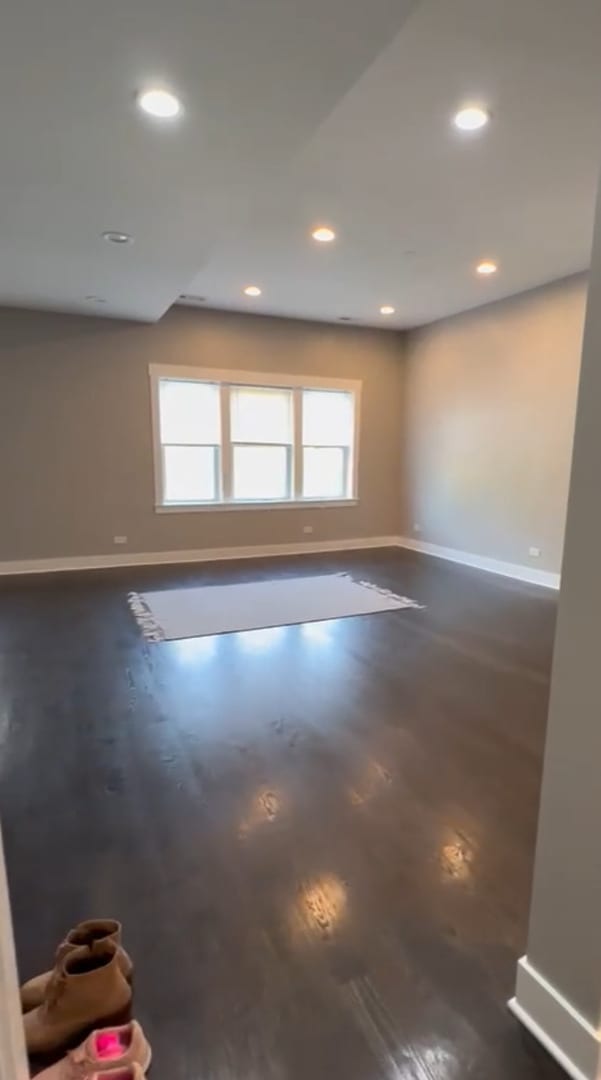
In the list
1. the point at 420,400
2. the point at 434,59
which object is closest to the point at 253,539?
the point at 420,400

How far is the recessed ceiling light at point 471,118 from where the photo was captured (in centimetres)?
273

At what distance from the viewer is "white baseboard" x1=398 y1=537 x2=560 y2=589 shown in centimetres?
584

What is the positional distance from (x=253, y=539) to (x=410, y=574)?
2085mm

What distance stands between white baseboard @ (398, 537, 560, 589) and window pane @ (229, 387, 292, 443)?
2.26m

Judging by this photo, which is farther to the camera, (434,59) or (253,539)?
(253,539)

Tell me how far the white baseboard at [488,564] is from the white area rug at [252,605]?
167cm

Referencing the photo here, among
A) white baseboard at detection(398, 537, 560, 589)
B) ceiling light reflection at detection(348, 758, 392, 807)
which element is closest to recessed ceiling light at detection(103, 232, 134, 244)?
ceiling light reflection at detection(348, 758, 392, 807)

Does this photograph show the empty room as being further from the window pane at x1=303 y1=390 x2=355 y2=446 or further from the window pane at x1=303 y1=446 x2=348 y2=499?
the window pane at x1=303 y1=446 x2=348 y2=499

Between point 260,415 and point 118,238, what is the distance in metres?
3.48

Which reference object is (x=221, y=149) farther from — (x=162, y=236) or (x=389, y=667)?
(x=389, y=667)

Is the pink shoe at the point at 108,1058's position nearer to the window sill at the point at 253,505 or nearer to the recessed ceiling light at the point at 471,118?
the recessed ceiling light at the point at 471,118

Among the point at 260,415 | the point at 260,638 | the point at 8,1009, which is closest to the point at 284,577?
the point at 260,638

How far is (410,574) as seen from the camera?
20.4 feet

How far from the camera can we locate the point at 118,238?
3.71 metres
